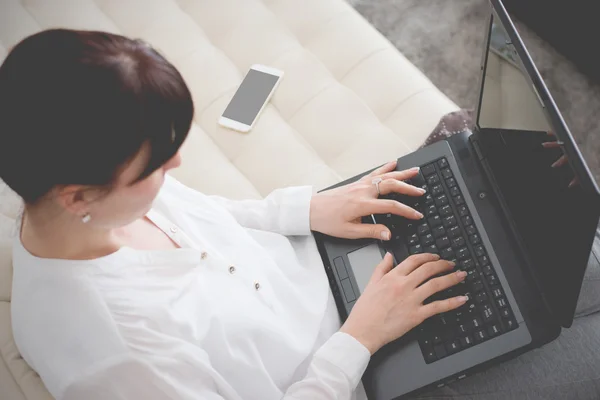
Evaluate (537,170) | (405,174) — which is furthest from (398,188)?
(537,170)

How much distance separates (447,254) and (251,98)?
0.64 meters

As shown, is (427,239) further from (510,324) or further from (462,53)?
(462,53)

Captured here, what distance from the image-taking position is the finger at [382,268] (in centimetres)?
94

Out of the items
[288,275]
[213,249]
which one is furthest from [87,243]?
[288,275]

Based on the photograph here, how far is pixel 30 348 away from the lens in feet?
2.48

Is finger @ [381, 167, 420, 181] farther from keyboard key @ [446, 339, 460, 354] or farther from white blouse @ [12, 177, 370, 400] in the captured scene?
keyboard key @ [446, 339, 460, 354]

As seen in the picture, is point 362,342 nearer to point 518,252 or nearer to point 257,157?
point 518,252

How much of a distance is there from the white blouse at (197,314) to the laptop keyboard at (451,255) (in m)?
0.14

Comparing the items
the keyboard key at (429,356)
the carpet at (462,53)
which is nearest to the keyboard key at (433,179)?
the keyboard key at (429,356)

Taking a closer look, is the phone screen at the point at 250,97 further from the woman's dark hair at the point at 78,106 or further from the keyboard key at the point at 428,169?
the woman's dark hair at the point at 78,106

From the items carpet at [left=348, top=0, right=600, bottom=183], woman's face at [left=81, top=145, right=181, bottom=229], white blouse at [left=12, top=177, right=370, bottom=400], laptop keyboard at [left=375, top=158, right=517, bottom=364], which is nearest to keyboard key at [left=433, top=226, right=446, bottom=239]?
laptop keyboard at [left=375, top=158, right=517, bottom=364]

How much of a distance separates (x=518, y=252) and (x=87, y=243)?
688mm

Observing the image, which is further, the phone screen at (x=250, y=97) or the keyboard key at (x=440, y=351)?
the phone screen at (x=250, y=97)

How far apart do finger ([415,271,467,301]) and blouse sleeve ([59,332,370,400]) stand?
0.13m
